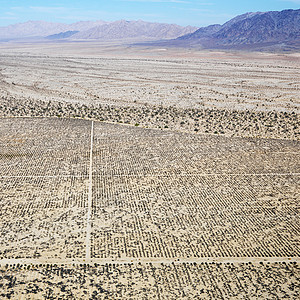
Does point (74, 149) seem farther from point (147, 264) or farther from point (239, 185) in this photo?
point (147, 264)

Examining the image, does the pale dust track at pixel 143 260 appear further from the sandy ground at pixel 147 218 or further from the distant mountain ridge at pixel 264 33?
the distant mountain ridge at pixel 264 33

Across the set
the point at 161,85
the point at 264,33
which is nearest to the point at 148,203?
the point at 161,85

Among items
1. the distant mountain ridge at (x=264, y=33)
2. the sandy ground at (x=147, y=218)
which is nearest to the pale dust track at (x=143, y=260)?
the sandy ground at (x=147, y=218)

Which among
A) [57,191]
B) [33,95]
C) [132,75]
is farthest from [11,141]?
[132,75]

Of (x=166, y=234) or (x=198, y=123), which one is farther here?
(x=198, y=123)

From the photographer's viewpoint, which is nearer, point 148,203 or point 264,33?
point 148,203

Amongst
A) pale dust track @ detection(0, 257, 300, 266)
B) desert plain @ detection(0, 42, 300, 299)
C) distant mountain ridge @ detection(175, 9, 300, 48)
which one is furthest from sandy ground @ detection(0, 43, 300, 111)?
distant mountain ridge @ detection(175, 9, 300, 48)

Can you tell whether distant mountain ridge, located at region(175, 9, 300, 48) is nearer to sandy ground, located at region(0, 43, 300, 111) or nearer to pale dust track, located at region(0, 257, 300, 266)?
sandy ground, located at region(0, 43, 300, 111)

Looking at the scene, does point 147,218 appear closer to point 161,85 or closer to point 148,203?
point 148,203
